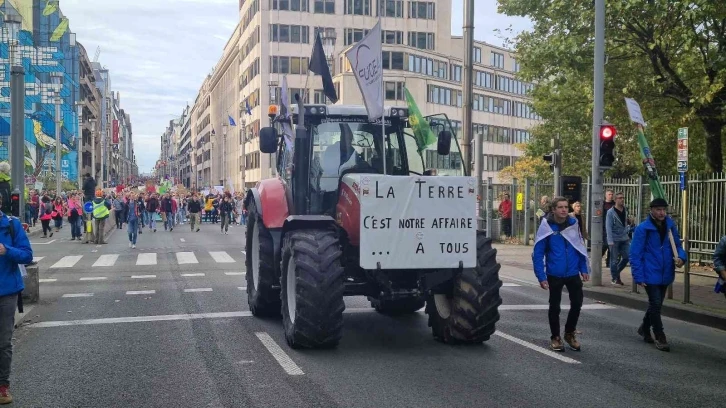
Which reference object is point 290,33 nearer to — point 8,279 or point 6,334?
point 8,279

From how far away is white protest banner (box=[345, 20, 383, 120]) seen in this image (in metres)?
9.45

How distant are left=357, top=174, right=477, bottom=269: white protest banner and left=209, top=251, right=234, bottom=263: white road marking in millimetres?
12686

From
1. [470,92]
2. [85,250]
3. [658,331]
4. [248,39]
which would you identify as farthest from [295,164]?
[248,39]

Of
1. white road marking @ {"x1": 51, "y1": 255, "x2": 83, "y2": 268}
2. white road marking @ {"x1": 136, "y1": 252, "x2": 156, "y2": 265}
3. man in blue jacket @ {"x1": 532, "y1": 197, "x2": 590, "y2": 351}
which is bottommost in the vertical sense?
white road marking @ {"x1": 51, "y1": 255, "x2": 83, "y2": 268}

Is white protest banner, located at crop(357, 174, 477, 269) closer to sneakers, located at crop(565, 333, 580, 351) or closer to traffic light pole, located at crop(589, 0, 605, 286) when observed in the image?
sneakers, located at crop(565, 333, 580, 351)

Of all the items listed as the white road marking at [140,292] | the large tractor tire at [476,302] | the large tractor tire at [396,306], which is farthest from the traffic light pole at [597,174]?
the white road marking at [140,292]

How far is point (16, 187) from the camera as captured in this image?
499 inches

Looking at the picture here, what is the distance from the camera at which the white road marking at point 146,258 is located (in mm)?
20031

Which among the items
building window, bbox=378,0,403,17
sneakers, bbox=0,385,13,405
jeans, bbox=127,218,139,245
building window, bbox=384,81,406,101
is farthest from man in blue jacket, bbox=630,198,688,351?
building window, bbox=378,0,403,17

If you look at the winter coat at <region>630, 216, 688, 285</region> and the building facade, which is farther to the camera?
the building facade

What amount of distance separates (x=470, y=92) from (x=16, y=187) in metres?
10.8

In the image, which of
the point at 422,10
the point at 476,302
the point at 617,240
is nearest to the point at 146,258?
the point at 617,240

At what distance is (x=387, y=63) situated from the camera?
71.2 m

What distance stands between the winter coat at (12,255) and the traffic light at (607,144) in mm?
11031
